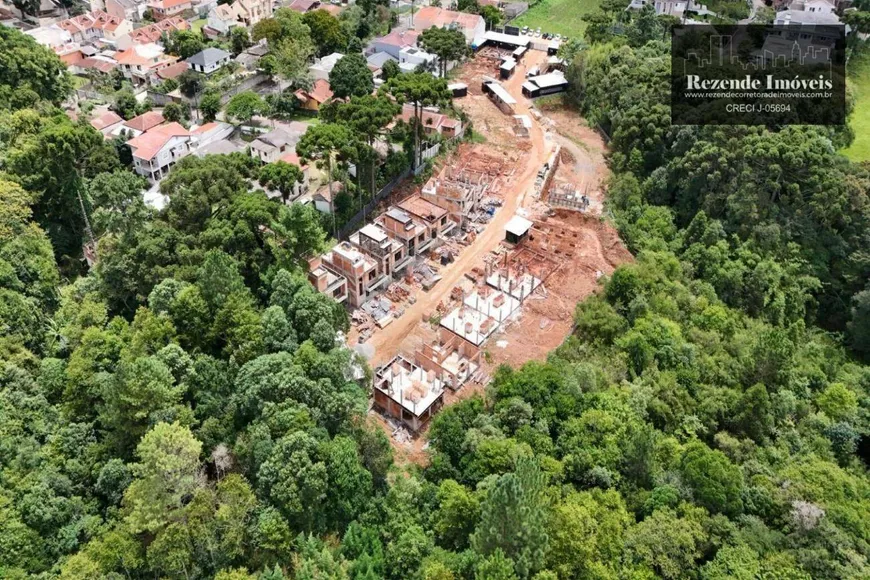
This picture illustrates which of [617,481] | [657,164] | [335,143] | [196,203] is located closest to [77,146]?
[196,203]

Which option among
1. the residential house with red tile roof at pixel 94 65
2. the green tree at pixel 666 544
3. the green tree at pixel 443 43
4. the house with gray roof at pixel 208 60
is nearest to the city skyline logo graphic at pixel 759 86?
the green tree at pixel 443 43

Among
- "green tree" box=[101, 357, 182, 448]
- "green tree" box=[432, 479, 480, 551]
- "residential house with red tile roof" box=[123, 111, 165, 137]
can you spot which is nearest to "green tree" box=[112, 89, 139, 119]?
"residential house with red tile roof" box=[123, 111, 165, 137]

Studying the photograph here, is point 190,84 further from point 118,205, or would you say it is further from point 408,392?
point 408,392

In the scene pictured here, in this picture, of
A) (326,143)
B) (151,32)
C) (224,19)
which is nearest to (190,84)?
(151,32)

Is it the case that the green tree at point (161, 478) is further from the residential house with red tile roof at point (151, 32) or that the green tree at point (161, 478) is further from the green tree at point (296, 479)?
the residential house with red tile roof at point (151, 32)

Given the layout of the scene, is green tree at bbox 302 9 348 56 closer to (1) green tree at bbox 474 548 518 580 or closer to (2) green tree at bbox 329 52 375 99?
(2) green tree at bbox 329 52 375 99
